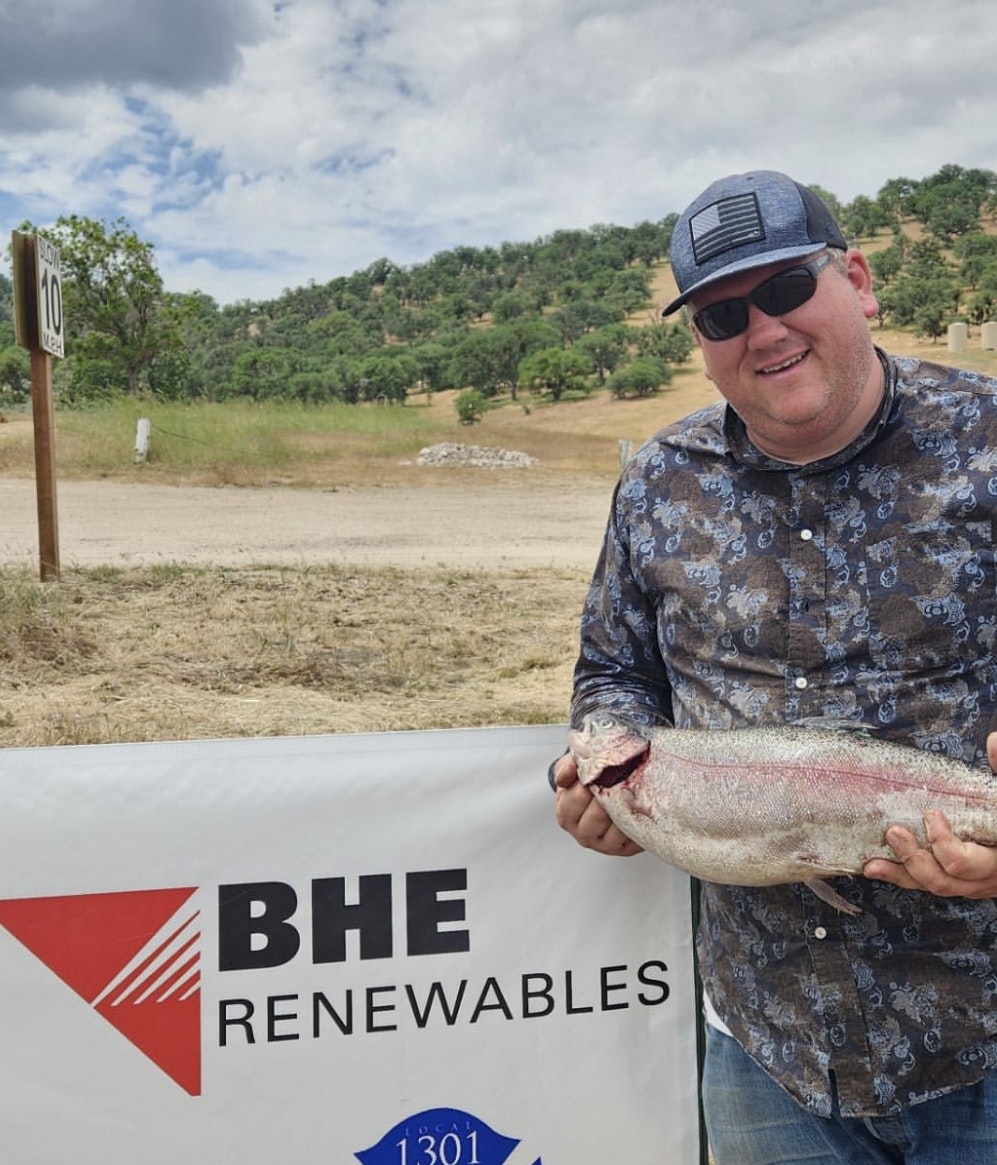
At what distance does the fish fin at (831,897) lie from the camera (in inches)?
73.2

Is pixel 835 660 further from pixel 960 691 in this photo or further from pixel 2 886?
pixel 2 886

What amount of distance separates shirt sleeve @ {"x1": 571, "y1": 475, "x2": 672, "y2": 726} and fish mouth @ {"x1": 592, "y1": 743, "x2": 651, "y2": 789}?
0.36 ft

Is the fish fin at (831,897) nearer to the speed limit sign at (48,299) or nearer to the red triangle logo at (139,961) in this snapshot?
the red triangle logo at (139,961)

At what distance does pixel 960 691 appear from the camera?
1875mm

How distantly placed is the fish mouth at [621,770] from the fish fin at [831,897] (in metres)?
0.31

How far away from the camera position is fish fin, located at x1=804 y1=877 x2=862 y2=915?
6.10 ft

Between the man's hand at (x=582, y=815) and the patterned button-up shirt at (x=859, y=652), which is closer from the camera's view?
the patterned button-up shirt at (x=859, y=652)

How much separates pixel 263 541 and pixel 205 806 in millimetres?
14844

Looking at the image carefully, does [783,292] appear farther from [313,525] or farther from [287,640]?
[313,525]

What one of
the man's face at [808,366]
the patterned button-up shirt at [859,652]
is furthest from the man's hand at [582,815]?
the man's face at [808,366]

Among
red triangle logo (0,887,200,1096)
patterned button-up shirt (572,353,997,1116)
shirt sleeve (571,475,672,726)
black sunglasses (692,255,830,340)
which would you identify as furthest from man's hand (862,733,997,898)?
red triangle logo (0,887,200,1096)

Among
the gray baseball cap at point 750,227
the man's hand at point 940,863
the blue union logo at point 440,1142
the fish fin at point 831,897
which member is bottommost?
the blue union logo at point 440,1142

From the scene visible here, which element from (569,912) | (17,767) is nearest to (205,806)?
(17,767)

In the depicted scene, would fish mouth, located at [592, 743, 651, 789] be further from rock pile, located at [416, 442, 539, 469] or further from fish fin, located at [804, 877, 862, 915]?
rock pile, located at [416, 442, 539, 469]
